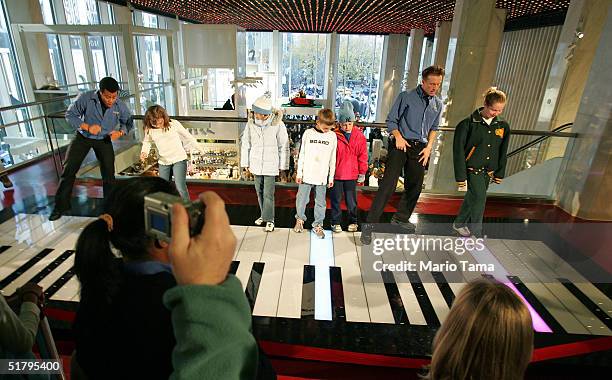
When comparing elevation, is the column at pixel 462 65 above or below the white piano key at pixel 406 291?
above

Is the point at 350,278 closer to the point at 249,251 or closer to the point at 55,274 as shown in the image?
the point at 249,251

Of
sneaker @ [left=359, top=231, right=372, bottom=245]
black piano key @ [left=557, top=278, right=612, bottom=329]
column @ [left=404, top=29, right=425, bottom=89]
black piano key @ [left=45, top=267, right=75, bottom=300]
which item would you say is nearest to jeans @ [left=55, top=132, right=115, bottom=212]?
black piano key @ [left=45, top=267, right=75, bottom=300]

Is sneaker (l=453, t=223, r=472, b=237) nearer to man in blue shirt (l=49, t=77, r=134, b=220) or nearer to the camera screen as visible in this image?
the camera screen

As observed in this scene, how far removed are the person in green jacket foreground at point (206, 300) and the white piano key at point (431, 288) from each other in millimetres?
2273

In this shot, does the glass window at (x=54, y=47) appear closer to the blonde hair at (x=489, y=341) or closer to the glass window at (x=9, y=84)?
the glass window at (x=9, y=84)

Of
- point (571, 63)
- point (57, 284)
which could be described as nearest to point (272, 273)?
point (57, 284)

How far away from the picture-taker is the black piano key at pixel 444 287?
9.01 ft

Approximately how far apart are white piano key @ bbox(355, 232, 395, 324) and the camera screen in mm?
2194

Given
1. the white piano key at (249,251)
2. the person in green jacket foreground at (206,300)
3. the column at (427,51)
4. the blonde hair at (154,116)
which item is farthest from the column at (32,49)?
the column at (427,51)

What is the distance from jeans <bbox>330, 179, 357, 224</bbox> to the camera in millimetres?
3604

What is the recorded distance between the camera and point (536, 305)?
2.72 metres

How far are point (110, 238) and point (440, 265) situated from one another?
9.78 ft

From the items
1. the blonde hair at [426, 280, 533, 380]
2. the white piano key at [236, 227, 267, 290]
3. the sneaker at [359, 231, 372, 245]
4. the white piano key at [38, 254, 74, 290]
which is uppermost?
the blonde hair at [426, 280, 533, 380]

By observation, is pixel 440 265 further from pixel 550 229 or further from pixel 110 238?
pixel 110 238
